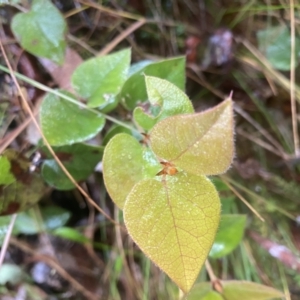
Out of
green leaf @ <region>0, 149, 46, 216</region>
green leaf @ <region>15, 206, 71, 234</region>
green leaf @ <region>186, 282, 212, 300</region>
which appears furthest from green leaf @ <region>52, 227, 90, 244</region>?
green leaf @ <region>186, 282, 212, 300</region>

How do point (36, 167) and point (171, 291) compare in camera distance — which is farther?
point (171, 291)

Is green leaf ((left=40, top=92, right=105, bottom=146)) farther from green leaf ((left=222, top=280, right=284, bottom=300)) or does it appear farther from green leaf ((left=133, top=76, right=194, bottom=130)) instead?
green leaf ((left=222, top=280, right=284, bottom=300))

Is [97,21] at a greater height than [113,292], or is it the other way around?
[97,21]

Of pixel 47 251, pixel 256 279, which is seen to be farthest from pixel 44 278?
pixel 256 279

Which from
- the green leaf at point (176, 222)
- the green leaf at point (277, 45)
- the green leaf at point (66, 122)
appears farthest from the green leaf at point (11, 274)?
the green leaf at point (277, 45)

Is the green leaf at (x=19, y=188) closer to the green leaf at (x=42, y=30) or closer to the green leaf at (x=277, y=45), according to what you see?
the green leaf at (x=42, y=30)

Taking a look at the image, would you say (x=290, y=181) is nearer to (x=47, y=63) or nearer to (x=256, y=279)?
(x=256, y=279)
